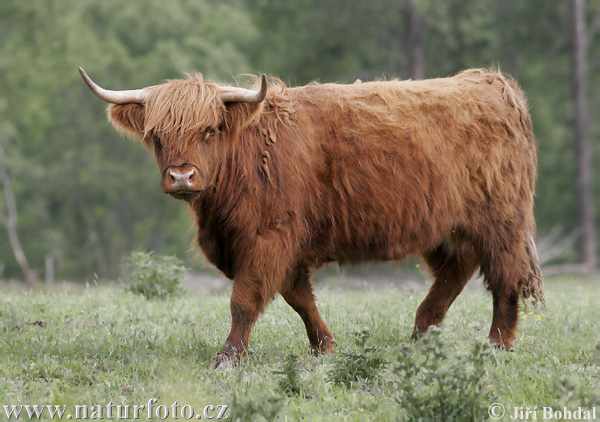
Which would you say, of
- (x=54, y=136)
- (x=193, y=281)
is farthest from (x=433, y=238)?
(x=54, y=136)

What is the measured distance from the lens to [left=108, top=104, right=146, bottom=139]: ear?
588 cm

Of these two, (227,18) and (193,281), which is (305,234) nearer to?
(193,281)

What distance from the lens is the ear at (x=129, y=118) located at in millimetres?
5879

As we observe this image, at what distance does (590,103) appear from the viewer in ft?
83.5

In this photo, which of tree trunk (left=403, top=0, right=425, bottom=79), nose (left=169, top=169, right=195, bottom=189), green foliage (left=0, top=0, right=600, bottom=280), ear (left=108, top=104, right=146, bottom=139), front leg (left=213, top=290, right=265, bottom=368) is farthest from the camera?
green foliage (left=0, top=0, right=600, bottom=280)

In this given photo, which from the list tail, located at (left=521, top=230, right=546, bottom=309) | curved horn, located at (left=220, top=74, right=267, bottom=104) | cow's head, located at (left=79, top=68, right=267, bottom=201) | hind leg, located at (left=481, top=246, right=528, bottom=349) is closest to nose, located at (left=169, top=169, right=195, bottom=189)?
cow's head, located at (left=79, top=68, right=267, bottom=201)

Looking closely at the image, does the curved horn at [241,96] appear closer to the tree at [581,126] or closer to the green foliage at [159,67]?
the green foliage at [159,67]

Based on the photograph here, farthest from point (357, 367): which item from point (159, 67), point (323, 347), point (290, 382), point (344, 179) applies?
point (159, 67)

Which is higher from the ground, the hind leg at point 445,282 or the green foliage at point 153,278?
the hind leg at point 445,282

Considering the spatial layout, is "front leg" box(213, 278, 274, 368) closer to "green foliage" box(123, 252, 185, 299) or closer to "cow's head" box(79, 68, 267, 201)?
"cow's head" box(79, 68, 267, 201)

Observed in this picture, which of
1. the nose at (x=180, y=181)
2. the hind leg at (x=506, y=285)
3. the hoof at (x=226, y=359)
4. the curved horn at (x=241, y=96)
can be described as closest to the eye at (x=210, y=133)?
the curved horn at (x=241, y=96)

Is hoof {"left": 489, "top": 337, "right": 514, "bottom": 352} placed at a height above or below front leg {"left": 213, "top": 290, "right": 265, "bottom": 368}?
below

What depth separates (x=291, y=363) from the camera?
484 cm

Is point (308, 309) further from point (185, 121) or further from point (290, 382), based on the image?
point (185, 121)
